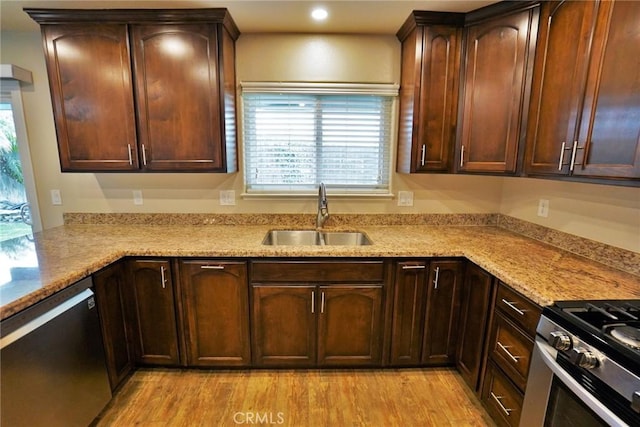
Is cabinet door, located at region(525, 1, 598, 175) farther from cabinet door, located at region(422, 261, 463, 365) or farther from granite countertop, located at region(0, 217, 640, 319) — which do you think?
cabinet door, located at region(422, 261, 463, 365)

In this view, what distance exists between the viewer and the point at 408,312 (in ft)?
6.39

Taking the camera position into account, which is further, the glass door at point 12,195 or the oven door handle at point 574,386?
the glass door at point 12,195

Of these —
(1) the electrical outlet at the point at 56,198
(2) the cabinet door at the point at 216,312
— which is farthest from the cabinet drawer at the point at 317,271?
(1) the electrical outlet at the point at 56,198

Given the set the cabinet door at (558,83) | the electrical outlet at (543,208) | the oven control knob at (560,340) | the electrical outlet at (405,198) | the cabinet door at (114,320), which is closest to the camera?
the oven control knob at (560,340)

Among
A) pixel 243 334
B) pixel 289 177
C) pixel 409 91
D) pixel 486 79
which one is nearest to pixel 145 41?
pixel 289 177

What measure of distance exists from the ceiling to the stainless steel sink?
152cm

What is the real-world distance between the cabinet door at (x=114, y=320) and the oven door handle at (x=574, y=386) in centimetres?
219

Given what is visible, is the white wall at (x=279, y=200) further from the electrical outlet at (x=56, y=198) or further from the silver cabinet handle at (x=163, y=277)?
the silver cabinet handle at (x=163, y=277)

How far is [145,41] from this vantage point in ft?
6.36

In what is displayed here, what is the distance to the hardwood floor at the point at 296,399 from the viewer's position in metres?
1.67

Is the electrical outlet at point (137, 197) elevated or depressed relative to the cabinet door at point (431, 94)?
depressed

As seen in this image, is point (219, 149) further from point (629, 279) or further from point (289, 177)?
point (629, 279)

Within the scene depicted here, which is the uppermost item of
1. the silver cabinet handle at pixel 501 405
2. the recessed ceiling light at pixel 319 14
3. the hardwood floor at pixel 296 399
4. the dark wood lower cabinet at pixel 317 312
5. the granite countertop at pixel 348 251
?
the recessed ceiling light at pixel 319 14

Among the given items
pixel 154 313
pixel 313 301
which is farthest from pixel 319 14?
pixel 154 313
